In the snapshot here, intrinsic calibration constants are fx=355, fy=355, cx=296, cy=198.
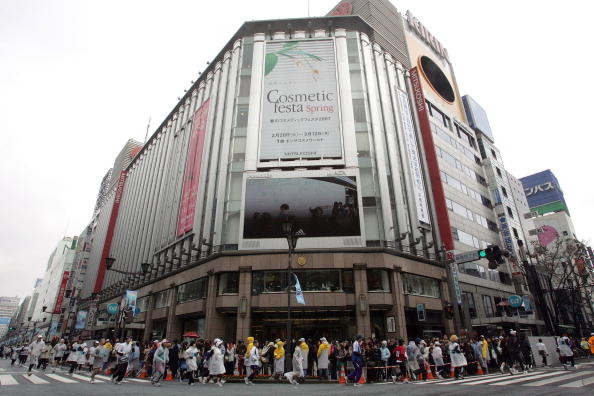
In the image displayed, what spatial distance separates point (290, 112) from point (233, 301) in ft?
56.2

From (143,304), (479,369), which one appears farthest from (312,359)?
(143,304)

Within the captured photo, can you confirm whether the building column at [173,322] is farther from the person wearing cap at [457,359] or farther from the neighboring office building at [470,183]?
the neighboring office building at [470,183]

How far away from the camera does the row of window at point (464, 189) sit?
4003 cm

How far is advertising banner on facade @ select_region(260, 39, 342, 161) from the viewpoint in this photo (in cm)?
3066

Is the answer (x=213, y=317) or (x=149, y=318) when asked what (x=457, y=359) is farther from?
(x=149, y=318)

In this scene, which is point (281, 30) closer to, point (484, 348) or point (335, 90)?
point (335, 90)

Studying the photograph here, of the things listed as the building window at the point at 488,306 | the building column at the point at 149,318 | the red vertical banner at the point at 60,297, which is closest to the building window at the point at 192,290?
the building column at the point at 149,318

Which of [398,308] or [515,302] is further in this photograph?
[515,302]

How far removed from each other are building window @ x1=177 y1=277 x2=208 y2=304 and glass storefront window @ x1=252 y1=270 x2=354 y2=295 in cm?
490

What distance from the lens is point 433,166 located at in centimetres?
3728

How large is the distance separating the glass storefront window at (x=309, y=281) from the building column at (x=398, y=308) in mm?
3098

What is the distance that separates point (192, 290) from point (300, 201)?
39.2 feet

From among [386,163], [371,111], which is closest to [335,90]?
[371,111]

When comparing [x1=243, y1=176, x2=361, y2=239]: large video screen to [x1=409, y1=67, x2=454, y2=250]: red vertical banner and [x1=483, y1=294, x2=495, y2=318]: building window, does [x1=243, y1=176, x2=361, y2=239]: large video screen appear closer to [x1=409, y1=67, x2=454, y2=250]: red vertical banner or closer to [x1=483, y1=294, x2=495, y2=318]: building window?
[x1=409, y1=67, x2=454, y2=250]: red vertical banner
